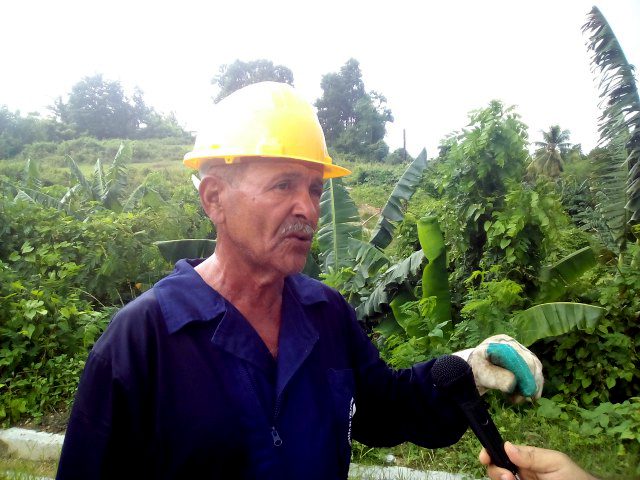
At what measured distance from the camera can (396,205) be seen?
6484 millimetres

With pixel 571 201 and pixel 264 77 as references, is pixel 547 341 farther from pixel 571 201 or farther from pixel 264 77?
pixel 264 77

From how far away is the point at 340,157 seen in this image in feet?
119

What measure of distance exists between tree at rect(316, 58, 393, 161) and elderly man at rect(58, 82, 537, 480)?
37.7 m

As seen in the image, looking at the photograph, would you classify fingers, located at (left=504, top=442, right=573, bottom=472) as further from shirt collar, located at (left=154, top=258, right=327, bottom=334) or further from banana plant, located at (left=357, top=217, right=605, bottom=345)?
banana plant, located at (left=357, top=217, right=605, bottom=345)

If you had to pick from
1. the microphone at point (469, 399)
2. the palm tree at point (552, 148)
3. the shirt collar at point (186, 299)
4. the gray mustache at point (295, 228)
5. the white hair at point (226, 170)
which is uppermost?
the palm tree at point (552, 148)

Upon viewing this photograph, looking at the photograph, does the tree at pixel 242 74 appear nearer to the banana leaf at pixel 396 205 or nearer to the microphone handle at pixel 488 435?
the banana leaf at pixel 396 205

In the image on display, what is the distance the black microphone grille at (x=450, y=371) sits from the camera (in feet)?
5.31

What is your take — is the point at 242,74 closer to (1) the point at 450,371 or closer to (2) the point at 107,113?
(2) the point at 107,113

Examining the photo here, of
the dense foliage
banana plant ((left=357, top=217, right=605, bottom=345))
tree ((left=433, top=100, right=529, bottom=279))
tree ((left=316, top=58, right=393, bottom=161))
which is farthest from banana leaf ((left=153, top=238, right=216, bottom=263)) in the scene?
tree ((left=316, top=58, right=393, bottom=161))

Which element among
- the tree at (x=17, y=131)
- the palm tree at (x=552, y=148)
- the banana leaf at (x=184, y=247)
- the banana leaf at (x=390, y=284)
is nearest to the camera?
the banana leaf at (x=390, y=284)

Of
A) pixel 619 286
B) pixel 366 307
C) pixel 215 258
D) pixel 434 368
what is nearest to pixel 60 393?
pixel 366 307

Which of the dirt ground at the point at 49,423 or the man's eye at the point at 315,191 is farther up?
the man's eye at the point at 315,191

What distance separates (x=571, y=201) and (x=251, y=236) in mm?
21031

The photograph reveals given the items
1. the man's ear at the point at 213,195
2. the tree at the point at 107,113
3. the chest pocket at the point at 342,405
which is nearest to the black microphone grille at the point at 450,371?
the chest pocket at the point at 342,405
